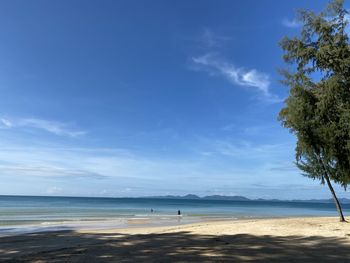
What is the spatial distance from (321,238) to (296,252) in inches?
151

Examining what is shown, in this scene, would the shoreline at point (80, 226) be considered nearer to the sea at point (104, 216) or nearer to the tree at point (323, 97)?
the sea at point (104, 216)

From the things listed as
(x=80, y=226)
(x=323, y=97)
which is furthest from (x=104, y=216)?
(x=323, y=97)

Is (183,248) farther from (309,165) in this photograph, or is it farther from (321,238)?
(309,165)

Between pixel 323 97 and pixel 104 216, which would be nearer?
pixel 323 97

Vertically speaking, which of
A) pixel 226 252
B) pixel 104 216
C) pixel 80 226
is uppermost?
pixel 104 216

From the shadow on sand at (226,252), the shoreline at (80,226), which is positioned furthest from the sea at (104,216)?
the shadow on sand at (226,252)

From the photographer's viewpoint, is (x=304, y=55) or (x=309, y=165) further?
(x=309, y=165)

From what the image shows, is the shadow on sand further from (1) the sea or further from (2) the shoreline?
(1) the sea

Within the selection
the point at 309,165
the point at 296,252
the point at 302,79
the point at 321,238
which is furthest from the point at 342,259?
the point at 309,165

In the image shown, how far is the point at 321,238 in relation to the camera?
49.8 ft

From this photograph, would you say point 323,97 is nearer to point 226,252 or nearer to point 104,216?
point 226,252

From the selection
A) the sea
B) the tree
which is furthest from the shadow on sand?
the sea

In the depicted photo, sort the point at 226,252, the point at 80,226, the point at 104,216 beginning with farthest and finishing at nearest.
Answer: the point at 104,216 → the point at 80,226 → the point at 226,252

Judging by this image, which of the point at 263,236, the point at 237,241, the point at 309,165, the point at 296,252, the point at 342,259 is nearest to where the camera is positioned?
the point at 342,259
